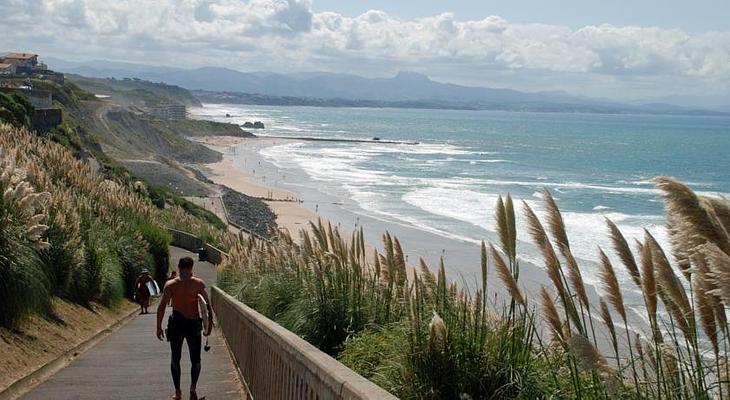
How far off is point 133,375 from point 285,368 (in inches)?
219

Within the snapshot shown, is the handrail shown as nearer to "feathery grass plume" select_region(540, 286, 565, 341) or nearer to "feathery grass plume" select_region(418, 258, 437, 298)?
"feathery grass plume" select_region(540, 286, 565, 341)

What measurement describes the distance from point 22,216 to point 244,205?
57831 mm

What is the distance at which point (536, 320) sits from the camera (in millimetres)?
6172

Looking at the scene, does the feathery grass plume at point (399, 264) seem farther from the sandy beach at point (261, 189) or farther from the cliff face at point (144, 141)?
the cliff face at point (144, 141)

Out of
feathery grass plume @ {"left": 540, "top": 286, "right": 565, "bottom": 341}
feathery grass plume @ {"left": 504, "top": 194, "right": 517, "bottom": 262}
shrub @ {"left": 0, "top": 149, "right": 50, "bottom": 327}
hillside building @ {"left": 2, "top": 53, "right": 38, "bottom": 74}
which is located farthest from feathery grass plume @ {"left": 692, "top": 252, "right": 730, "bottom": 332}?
hillside building @ {"left": 2, "top": 53, "right": 38, "bottom": 74}

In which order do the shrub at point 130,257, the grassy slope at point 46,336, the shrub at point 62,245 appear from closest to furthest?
the grassy slope at point 46,336, the shrub at point 62,245, the shrub at point 130,257

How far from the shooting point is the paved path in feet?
32.3

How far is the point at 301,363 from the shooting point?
542cm

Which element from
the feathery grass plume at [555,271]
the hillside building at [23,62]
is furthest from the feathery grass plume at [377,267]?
the hillside building at [23,62]

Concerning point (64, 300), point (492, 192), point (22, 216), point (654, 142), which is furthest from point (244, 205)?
point (654, 142)

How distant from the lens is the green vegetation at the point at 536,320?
3939mm

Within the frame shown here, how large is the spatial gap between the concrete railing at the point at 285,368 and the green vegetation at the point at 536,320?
1.74 ft

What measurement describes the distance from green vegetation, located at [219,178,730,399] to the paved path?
69.9 inches

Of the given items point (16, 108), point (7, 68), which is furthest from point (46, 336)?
point (7, 68)
